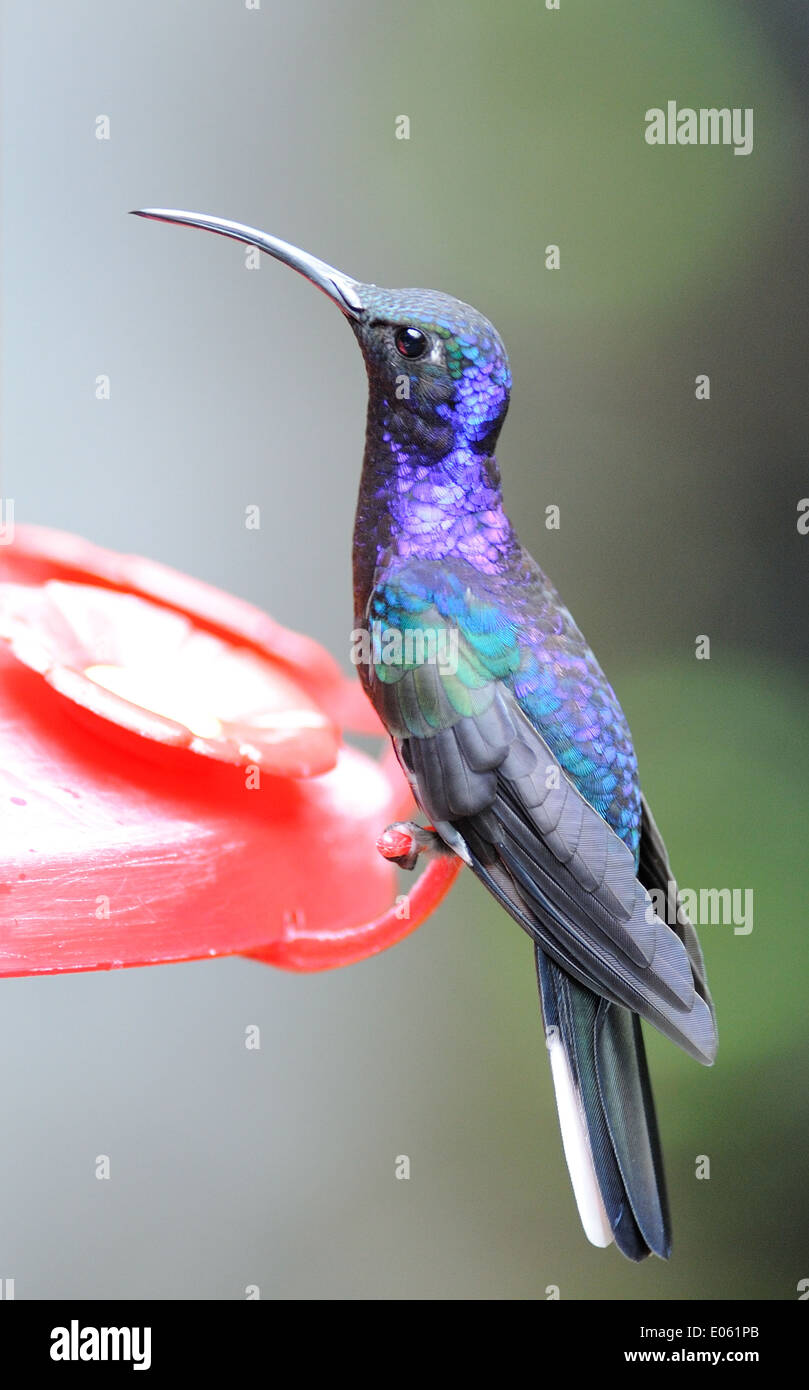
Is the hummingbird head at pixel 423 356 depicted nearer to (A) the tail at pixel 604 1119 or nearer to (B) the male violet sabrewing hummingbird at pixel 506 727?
(B) the male violet sabrewing hummingbird at pixel 506 727

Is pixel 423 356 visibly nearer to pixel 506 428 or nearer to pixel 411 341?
pixel 411 341

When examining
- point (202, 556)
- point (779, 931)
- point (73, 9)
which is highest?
point (73, 9)

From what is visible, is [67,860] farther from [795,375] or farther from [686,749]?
[795,375]

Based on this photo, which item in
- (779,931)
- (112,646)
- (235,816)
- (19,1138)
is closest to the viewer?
(235,816)

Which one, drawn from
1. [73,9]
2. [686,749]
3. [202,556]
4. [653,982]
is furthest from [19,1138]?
[73,9]

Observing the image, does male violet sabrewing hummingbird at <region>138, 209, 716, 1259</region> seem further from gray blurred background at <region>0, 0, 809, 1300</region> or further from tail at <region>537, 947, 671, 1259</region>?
gray blurred background at <region>0, 0, 809, 1300</region>

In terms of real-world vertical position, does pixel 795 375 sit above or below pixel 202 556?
above

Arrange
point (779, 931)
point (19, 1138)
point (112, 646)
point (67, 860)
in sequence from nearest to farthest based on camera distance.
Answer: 1. point (67, 860)
2. point (112, 646)
3. point (779, 931)
4. point (19, 1138)
